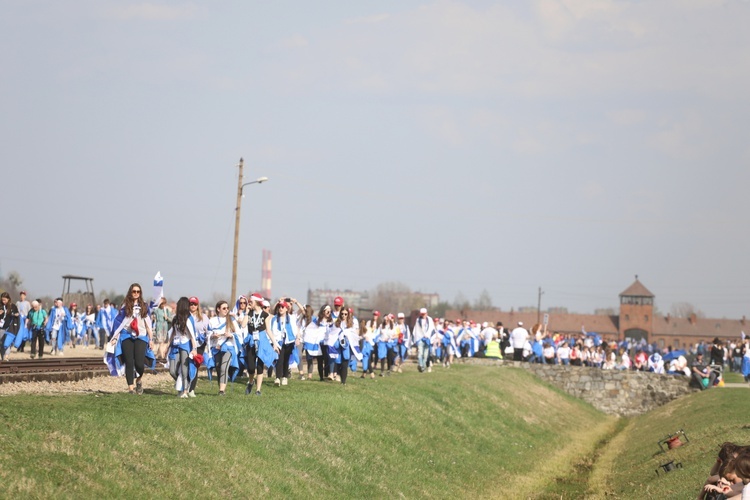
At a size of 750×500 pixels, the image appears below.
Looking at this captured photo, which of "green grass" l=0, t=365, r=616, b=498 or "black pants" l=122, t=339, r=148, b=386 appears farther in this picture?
"black pants" l=122, t=339, r=148, b=386

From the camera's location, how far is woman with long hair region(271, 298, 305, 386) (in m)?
23.4

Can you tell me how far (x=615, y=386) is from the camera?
51.4 meters

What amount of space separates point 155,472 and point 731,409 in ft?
77.9

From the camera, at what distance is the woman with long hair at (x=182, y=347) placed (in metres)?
18.8

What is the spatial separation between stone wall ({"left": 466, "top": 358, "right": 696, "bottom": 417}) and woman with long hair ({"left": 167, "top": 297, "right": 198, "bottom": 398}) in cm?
3272

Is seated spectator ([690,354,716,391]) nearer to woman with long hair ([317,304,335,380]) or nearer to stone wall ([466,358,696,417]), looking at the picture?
stone wall ([466,358,696,417])

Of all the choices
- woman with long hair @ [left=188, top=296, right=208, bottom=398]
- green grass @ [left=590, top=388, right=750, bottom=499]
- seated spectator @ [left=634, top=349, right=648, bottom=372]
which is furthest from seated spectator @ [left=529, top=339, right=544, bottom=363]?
woman with long hair @ [left=188, top=296, right=208, bottom=398]

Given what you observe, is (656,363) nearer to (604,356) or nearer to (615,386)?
(604,356)

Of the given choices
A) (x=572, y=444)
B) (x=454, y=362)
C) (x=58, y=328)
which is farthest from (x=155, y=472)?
(x=454, y=362)

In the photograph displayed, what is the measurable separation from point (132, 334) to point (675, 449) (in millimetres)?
Result: 13541

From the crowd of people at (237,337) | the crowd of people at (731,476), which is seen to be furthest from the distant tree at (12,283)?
the crowd of people at (731,476)

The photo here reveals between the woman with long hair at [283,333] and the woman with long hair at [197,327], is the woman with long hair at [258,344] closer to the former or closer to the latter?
the woman with long hair at [197,327]

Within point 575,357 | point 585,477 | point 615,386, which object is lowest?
point 585,477

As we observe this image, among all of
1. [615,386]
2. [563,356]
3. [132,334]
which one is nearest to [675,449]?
[132,334]
